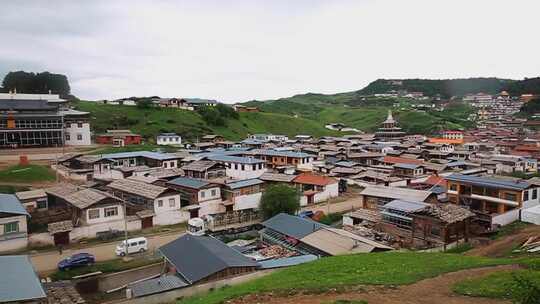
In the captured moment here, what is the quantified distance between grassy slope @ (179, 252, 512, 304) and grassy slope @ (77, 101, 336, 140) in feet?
226

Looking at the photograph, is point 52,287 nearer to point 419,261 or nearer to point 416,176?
point 419,261

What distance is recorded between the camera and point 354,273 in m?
18.6

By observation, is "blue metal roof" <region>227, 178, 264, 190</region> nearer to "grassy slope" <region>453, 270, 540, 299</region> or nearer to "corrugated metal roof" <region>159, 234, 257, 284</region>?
"corrugated metal roof" <region>159, 234, 257, 284</region>

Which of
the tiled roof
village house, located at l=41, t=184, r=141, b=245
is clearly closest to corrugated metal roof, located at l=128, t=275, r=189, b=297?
village house, located at l=41, t=184, r=141, b=245

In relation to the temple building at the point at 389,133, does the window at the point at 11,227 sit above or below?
below

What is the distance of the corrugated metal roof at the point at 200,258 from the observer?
21.5 meters

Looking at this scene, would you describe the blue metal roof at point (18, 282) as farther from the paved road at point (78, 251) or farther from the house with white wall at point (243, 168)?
the house with white wall at point (243, 168)

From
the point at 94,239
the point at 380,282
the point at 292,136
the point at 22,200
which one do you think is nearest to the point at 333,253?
the point at 380,282

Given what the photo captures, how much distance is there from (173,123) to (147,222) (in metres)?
62.5

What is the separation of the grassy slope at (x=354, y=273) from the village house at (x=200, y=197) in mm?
20447

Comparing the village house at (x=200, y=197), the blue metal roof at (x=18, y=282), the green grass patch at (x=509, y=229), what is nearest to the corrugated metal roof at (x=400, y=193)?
the green grass patch at (x=509, y=229)

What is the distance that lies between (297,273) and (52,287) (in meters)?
13.1

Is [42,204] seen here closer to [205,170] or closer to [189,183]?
[189,183]

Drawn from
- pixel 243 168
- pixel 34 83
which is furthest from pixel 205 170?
pixel 34 83
